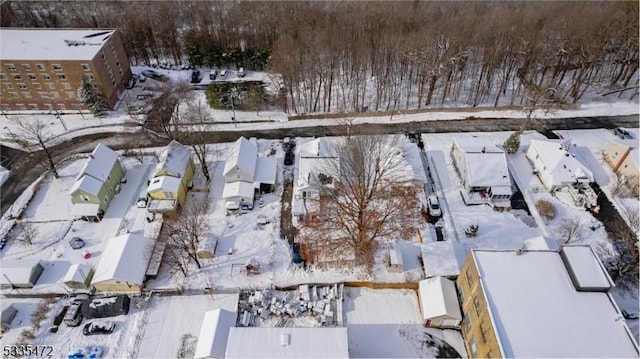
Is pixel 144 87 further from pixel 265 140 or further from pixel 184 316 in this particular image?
pixel 184 316

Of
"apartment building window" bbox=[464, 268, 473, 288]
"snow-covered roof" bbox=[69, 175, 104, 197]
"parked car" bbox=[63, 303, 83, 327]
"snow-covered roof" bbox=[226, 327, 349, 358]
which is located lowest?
"snow-covered roof" bbox=[226, 327, 349, 358]

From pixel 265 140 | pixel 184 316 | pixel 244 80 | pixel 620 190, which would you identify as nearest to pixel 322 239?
pixel 184 316

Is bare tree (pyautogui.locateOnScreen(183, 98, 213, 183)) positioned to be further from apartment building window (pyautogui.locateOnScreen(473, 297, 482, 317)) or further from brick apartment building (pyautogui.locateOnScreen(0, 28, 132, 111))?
apartment building window (pyautogui.locateOnScreen(473, 297, 482, 317))

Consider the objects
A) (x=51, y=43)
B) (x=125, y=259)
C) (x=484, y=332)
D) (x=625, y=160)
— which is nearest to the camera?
(x=484, y=332)

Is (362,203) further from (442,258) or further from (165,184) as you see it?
(165,184)

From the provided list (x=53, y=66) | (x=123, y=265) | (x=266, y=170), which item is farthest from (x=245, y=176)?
(x=53, y=66)

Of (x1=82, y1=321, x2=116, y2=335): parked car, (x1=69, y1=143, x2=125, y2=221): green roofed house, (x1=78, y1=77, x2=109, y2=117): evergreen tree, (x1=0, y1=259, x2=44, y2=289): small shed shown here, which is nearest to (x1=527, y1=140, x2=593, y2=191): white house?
(x1=82, y1=321, x2=116, y2=335): parked car
